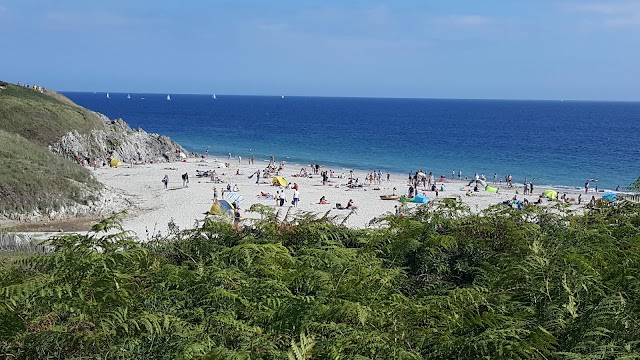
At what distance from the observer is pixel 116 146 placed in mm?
55906

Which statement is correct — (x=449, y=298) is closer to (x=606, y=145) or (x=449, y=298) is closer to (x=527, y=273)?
(x=527, y=273)

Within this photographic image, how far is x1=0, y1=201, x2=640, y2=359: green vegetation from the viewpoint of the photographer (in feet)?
14.6

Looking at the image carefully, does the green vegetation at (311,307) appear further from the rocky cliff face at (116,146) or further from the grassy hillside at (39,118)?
the grassy hillside at (39,118)

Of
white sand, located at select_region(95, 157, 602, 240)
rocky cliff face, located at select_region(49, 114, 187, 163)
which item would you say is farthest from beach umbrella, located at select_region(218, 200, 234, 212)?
rocky cliff face, located at select_region(49, 114, 187, 163)

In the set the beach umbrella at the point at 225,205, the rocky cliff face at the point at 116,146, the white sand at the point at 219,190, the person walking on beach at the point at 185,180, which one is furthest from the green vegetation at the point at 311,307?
the rocky cliff face at the point at 116,146

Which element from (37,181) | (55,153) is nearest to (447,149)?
(55,153)

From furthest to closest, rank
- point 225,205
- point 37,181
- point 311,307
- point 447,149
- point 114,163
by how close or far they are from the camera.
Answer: point 447,149, point 114,163, point 225,205, point 37,181, point 311,307

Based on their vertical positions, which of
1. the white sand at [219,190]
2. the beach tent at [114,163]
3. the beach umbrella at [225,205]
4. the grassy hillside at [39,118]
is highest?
the grassy hillside at [39,118]

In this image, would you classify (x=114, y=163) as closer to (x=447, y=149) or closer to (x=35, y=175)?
(x=35, y=175)

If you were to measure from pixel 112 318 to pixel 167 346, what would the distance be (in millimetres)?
833

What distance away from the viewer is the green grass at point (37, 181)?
29.1 meters

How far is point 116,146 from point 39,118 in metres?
6.97

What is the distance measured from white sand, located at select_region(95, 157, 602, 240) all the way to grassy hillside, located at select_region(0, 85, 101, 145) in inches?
252

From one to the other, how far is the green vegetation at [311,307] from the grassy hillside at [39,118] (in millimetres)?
48980
